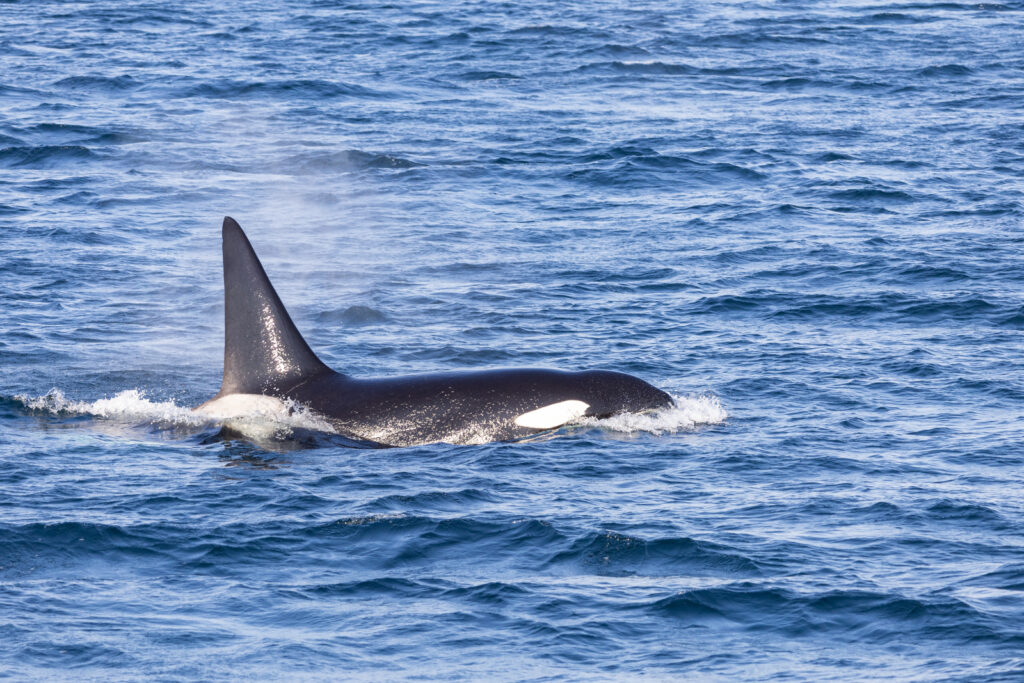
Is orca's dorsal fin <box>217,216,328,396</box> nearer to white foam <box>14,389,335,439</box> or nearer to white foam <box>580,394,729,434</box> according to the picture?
white foam <box>14,389,335,439</box>

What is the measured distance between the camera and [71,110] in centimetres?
3297

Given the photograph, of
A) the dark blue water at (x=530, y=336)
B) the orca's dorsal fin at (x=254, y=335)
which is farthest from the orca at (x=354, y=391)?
the dark blue water at (x=530, y=336)

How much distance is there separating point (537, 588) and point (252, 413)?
15.1ft

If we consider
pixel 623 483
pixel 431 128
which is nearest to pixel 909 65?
pixel 431 128

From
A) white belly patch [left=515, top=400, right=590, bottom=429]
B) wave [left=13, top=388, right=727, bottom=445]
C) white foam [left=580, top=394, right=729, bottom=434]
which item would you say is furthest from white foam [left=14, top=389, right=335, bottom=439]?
white foam [left=580, top=394, right=729, bottom=434]

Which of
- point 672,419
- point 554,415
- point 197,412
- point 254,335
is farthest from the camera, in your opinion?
point 672,419

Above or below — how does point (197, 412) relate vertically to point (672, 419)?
above

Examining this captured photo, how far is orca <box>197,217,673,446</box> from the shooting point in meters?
14.9

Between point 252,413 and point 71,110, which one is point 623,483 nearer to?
point 252,413

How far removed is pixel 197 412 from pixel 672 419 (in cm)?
489

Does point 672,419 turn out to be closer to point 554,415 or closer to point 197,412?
point 554,415

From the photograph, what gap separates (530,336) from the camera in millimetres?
19656

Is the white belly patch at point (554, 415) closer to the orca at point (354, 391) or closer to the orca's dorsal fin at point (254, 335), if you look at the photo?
the orca at point (354, 391)

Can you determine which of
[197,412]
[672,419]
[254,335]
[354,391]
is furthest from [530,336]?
[254,335]
